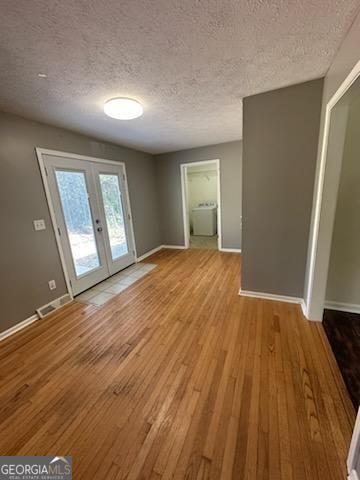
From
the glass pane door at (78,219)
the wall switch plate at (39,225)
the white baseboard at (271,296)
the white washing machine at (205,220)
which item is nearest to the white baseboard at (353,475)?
the white baseboard at (271,296)

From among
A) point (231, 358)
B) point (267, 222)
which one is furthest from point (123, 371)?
point (267, 222)

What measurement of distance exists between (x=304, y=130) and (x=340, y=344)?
212 centimetres

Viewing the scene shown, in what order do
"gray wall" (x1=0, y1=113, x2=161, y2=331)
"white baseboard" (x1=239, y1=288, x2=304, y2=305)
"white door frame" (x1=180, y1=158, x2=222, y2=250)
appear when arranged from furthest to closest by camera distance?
1. "white door frame" (x1=180, y1=158, x2=222, y2=250)
2. "white baseboard" (x1=239, y1=288, x2=304, y2=305)
3. "gray wall" (x1=0, y1=113, x2=161, y2=331)

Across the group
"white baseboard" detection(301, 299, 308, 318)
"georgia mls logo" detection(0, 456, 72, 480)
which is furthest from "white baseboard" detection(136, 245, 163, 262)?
"georgia mls logo" detection(0, 456, 72, 480)

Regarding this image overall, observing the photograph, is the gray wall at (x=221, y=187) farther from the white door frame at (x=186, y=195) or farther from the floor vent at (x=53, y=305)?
the floor vent at (x=53, y=305)

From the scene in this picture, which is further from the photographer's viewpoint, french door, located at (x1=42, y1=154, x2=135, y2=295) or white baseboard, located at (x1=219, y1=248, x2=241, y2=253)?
white baseboard, located at (x1=219, y1=248, x2=241, y2=253)

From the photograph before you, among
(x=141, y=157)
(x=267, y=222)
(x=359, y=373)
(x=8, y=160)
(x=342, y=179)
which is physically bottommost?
(x=359, y=373)

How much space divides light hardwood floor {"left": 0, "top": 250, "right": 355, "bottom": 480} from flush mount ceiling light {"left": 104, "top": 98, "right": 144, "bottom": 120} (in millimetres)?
2310

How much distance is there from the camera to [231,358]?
1698 millimetres

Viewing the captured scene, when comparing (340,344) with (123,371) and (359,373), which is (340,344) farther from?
(123,371)

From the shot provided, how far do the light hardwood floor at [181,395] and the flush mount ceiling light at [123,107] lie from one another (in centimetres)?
231

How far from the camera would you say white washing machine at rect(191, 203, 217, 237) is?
5926mm

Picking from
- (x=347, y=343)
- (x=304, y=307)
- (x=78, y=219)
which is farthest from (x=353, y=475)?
(x=78, y=219)

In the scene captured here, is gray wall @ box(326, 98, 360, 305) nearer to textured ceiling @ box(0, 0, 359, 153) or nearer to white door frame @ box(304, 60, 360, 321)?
white door frame @ box(304, 60, 360, 321)
